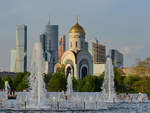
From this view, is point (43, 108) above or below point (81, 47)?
below

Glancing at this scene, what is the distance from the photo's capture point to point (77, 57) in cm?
11744

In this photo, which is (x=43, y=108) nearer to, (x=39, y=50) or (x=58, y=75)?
(x=39, y=50)

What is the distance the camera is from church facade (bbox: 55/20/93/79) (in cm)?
11725

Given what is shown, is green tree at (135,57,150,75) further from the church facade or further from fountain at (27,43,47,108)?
the church facade

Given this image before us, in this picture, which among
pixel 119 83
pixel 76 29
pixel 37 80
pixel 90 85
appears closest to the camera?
pixel 37 80

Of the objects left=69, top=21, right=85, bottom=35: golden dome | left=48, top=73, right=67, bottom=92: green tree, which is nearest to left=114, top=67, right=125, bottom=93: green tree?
left=48, top=73, right=67, bottom=92: green tree

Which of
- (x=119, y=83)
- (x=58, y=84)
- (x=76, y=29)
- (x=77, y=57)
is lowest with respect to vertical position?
(x=119, y=83)

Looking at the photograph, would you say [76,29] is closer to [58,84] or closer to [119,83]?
[58,84]

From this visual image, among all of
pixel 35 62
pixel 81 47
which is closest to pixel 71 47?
pixel 81 47

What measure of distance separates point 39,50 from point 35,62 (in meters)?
1.09

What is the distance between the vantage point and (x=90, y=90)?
8681 centimetres

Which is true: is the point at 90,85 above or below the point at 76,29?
below

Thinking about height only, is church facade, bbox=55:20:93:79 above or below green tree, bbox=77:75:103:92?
above

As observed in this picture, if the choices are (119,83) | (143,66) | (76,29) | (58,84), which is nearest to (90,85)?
(119,83)
